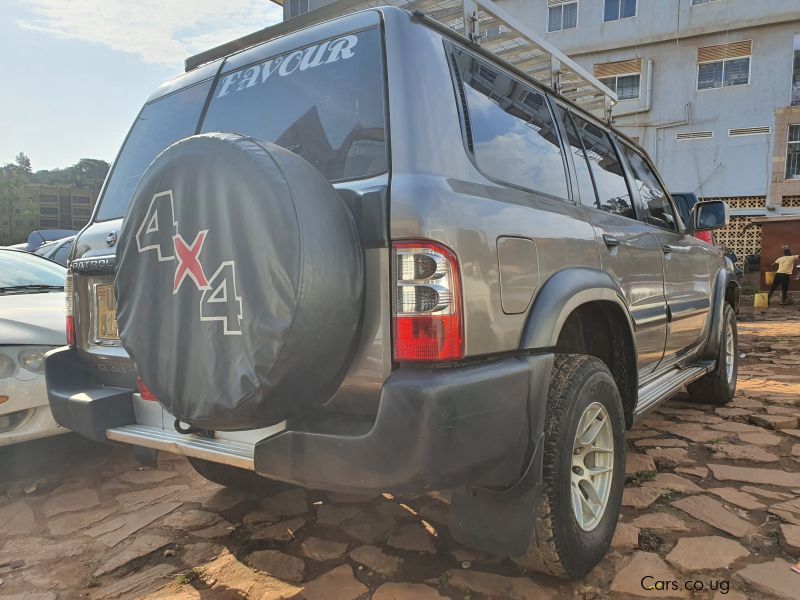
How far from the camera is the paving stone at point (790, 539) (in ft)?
7.57

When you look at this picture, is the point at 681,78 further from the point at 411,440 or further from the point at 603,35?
the point at 411,440

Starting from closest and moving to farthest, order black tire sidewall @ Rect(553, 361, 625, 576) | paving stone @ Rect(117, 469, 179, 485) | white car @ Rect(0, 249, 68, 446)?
1. black tire sidewall @ Rect(553, 361, 625, 576)
2. white car @ Rect(0, 249, 68, 446)
3. paving stone @ Rect(117, 469, 179, 485)

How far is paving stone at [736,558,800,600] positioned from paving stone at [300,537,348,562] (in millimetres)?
1560

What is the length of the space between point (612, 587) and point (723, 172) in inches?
757

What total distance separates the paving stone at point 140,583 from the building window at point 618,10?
69.4 feet

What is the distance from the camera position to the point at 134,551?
2.43 metres

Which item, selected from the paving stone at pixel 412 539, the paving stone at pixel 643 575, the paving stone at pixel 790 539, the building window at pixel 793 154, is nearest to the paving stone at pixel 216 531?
the paving stone at pixel 412 539

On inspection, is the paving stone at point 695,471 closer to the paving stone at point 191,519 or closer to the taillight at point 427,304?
the taillight at point 427,304

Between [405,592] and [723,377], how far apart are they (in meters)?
3.43

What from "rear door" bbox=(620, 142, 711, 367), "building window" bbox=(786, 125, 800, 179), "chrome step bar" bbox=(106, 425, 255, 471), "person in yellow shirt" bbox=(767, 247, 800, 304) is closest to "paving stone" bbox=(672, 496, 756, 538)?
"rear door" bbox=(620, 142, 711, 367)

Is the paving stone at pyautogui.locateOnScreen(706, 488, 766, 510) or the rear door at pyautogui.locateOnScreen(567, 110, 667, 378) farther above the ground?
the rear door at pyautogui.locateOnScreen(567, 110, 667, 378)

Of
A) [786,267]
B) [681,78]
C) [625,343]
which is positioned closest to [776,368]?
[625,343]

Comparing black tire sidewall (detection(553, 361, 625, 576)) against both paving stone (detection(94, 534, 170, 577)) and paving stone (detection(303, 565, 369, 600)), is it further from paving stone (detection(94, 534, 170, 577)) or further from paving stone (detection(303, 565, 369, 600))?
paving stone (detection(94, 534, 170, 577))

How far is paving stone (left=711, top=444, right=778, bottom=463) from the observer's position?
336cm
